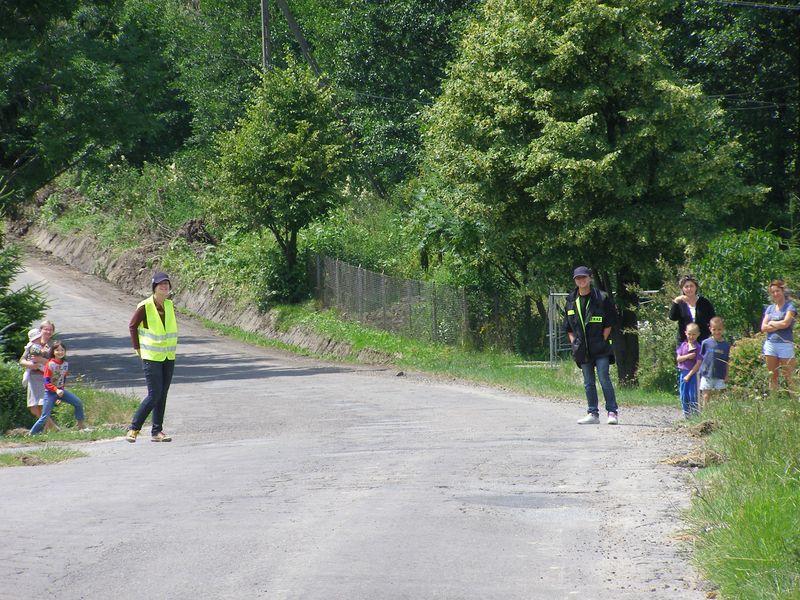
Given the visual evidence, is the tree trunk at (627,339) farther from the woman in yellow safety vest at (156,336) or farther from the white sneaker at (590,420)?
the woman in yellow safety vest at (156,336)

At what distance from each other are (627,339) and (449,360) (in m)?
6.68

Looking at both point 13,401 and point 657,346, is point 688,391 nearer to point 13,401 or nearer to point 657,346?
point 657,346

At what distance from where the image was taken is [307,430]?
607 inches

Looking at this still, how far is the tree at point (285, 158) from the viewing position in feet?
115

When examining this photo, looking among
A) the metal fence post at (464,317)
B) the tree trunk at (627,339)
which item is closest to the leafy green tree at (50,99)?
the metal fence post at (464,317)

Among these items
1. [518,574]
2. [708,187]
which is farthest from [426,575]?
[708,187]

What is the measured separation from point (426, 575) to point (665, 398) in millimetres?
13777

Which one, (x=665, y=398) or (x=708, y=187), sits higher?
(x=708, y=187)

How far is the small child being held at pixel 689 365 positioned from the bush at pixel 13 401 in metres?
9.42

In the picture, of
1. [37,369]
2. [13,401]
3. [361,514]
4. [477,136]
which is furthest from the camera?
[477,136]

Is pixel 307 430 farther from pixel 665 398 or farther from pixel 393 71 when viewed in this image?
pixel 393 71

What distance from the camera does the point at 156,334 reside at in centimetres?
1380

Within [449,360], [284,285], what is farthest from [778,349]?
[284,285]

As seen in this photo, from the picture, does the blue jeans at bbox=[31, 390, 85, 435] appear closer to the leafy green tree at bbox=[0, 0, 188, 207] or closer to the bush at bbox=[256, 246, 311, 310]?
the leafy green tree at bbox=[0, 0, 188, 207]
